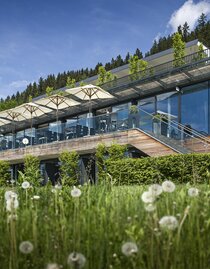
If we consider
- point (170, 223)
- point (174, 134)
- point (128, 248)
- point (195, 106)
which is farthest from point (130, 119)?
point (128, 248)

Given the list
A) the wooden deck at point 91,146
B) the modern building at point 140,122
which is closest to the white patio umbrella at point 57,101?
the modern building at point 140,122

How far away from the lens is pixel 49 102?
972 inches

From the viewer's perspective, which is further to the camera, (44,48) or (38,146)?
(38,146)

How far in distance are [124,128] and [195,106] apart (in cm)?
445

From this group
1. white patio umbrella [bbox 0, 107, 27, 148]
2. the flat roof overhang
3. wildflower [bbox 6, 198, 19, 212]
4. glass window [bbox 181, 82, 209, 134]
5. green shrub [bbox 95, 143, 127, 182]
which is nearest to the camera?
wildflower [bbox 6, 198, 19, 212]

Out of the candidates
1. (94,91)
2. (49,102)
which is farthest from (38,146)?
(94,91)

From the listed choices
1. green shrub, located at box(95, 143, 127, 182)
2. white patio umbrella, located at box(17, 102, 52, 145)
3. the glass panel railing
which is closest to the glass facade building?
the glass panel railing

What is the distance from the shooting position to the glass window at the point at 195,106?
20.7 meters

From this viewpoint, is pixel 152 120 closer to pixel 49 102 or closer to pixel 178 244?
pixel 49 102

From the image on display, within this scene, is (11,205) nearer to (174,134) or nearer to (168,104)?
(174,134)

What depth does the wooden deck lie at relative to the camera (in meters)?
17.4

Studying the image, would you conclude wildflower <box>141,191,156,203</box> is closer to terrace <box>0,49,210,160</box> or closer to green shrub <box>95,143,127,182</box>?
terrace <box>0,49,210,160</box>

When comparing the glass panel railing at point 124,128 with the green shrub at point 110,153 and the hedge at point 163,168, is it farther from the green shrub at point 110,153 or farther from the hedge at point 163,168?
the hedge at point 163,168

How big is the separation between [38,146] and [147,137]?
8516mm
